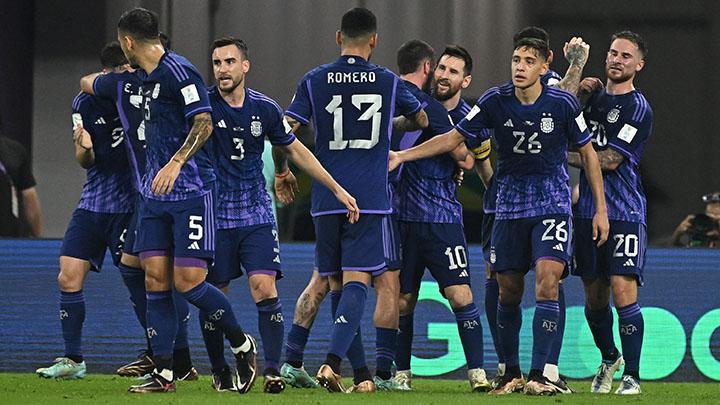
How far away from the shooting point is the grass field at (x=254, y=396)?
884 centimetres

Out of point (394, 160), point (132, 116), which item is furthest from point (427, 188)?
point (132, 116)

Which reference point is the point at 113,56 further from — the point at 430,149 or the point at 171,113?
the point at 430,149

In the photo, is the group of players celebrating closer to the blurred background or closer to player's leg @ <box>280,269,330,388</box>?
player's leg @ <box>280,269,330,388</box>

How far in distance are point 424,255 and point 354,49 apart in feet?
5.31

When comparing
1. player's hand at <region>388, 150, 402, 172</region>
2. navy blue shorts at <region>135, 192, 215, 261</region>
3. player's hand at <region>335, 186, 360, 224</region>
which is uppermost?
player's hand at <region>388, 150, 402, 172</region>

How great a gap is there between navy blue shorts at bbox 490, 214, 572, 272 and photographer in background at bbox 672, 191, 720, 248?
3288mm

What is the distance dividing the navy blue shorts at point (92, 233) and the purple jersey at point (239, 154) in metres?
1.40

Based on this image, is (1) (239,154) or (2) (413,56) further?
(2) (413,56)

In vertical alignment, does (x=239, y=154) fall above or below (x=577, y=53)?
below

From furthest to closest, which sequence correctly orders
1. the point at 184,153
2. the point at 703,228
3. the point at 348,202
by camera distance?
the point at 703,228
the point at 348,202
the point at 184,153

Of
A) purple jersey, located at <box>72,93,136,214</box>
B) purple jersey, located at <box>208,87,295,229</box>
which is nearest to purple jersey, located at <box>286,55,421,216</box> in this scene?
purple jersey, located at <box>208,87,295,229</box>

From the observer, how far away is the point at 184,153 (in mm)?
8820

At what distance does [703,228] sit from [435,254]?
3.32 m

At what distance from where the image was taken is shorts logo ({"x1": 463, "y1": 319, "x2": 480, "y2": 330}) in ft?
34.1
